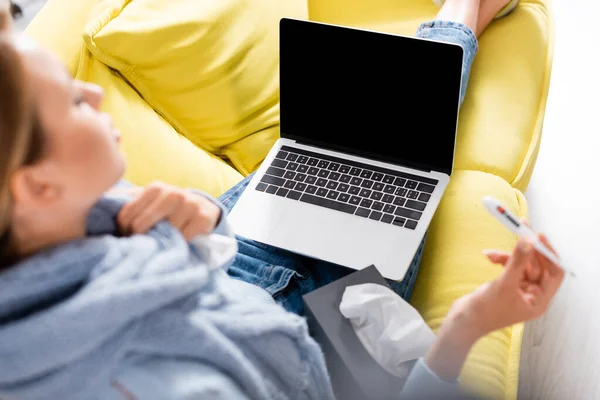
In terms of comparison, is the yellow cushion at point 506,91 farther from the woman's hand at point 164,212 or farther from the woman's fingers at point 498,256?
the woman's hand at point 164,212

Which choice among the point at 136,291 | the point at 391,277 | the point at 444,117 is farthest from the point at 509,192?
the point at 136,291

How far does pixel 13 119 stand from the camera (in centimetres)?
58

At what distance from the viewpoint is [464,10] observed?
1387 millimetres

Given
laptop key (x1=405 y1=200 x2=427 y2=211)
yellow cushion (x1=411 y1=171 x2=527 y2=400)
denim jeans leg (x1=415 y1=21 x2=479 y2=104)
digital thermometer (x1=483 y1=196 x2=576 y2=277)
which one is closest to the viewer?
digital thermometer (x1=483 y1=196 x2=576 y2=277)

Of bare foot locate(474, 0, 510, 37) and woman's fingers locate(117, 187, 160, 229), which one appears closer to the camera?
woman's fingers locate(117, 187, 160, 229)

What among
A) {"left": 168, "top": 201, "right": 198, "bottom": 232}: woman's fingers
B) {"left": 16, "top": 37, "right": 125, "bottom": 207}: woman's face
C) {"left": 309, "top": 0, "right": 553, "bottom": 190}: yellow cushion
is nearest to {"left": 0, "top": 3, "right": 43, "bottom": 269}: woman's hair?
{"left": 16, "top": 37, "right": 125, "bottom": 207}: woman's face

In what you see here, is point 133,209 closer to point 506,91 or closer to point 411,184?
point 411,184

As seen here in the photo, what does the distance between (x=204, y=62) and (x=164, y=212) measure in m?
0.57

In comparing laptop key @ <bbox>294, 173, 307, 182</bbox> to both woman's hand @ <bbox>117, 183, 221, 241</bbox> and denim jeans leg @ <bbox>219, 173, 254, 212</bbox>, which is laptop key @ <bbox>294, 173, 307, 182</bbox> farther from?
woman's hand @ <bbox>117, 183, 221, 241</bbox>

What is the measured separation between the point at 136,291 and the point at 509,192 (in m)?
0.80

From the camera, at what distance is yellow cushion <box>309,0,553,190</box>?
4.26 ft

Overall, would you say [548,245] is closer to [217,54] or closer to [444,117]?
[444,117]

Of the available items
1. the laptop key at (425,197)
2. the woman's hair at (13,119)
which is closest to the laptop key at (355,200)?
the laptop key at (425,197)

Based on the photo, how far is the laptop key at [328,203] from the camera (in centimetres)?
113
